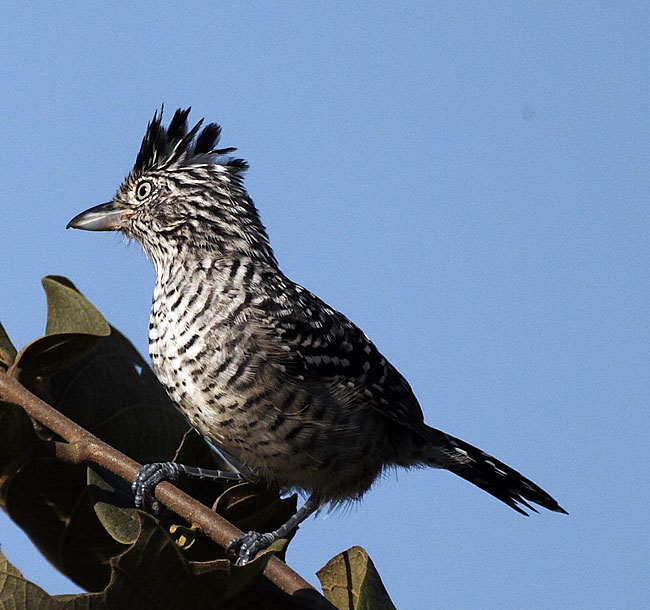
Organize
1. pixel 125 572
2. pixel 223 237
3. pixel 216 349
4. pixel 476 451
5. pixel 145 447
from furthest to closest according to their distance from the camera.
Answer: pixel 476 451 → pixel 223 237 → pixel 216 349 → pixel 145 447 → pixel 125 572

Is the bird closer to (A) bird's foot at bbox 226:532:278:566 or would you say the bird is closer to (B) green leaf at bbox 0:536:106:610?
(A) bird's foot at bbox 226:532:278:566

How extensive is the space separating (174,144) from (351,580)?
8.87 feet

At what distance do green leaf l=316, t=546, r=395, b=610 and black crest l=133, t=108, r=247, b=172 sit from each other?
2.59 meters

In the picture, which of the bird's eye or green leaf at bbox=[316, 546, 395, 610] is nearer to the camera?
green leaf at bbox=[316, 546, 395, 610]

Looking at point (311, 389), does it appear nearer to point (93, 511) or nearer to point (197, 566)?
point (93, 511)

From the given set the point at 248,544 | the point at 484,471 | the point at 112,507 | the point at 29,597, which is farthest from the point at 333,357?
the point at 29,597

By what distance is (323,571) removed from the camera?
242cm

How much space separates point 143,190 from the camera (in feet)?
14.9

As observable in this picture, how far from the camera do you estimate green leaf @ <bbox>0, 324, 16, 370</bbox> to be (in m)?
2.77

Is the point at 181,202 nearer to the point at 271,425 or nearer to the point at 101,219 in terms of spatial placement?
the point at 101,219

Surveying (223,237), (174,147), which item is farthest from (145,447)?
(174,147)

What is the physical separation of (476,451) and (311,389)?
A: 117cm

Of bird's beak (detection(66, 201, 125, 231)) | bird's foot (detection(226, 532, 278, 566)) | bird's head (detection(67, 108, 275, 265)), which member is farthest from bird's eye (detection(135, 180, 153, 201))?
bird's foot (detection(226, 532, 278, 566))

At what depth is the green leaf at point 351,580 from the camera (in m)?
2.20
